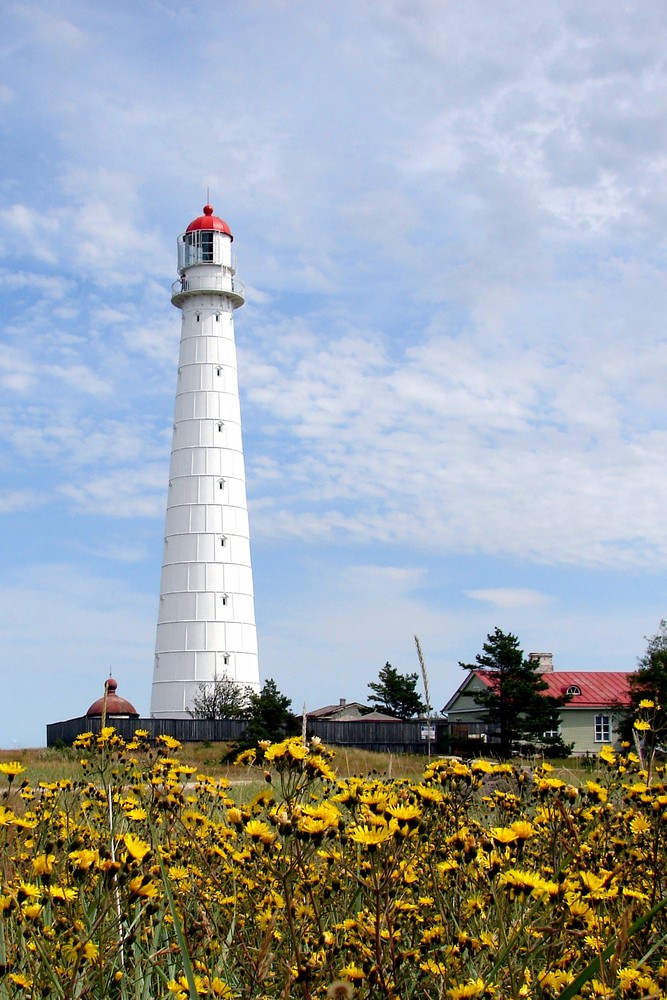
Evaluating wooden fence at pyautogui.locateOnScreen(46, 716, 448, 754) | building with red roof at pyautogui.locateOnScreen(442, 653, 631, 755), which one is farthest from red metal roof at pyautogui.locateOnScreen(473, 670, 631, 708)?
wooden fence at pyautogui.locateOnScreen(46, 716, 448, 754)

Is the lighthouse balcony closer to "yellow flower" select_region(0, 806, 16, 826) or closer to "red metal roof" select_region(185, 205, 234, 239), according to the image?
"red metal roof" select_region(185, 205, 234, 239)

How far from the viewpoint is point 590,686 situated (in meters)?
46.8

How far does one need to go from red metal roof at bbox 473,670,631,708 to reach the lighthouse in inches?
494

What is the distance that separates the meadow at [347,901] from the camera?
2.38 metres

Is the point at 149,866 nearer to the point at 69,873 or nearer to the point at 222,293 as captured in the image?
the point at 69,873

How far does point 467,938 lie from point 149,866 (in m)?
1.40

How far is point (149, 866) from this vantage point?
3.70 m

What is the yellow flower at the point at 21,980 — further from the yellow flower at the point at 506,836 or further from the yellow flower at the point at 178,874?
the yellow flower at the point at 506,836

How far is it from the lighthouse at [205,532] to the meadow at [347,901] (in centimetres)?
3332

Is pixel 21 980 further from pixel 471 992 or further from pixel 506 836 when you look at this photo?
pixel 506 836

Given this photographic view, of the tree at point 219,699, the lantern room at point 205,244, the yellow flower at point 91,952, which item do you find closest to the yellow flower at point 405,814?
the yellow flower at point 91,952

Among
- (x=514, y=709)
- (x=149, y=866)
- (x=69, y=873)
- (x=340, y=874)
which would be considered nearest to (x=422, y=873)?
(x=340, y=874)

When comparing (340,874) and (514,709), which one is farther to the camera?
(514,709)

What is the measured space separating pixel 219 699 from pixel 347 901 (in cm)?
3403
